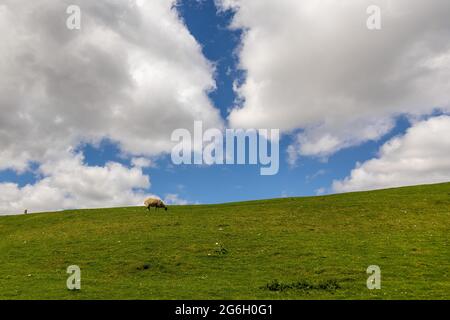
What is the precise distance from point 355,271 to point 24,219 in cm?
5211

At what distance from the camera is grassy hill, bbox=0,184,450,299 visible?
78.2 ft

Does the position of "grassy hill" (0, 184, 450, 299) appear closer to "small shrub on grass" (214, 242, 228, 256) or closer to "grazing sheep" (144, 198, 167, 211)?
"small shrub on grass" (214, 242, 228, 256)

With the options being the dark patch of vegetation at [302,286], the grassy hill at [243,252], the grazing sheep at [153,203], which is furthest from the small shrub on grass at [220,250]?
the grazing sheep at [153,203]

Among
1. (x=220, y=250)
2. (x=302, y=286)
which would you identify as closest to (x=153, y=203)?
(x=220, y=250)

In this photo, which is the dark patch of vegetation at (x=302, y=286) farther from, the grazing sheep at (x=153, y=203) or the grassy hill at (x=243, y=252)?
the grazing sheep at (x=153, y=203)

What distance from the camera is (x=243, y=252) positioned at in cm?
3412

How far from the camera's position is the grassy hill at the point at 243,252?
23828mm

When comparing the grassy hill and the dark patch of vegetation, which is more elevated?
the grassy hill

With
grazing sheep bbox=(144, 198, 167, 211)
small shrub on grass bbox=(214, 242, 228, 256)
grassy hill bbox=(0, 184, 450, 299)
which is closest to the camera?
grassy hill bbox=(0, 184, 450, 299)

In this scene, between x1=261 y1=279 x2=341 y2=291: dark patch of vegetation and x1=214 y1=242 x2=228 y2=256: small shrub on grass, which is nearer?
x1=261 y1=279 x2=341 y2=291: dark patch of vegetation

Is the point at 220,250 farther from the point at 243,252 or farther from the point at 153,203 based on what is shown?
the point at 153,203

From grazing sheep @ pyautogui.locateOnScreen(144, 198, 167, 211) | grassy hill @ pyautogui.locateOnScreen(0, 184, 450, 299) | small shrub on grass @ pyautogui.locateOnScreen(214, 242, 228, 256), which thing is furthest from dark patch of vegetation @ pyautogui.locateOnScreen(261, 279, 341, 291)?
grazing sheep @ pyautogui.locateOnScreen(144, 198, 167, 211)

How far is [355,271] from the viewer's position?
27.1 m
